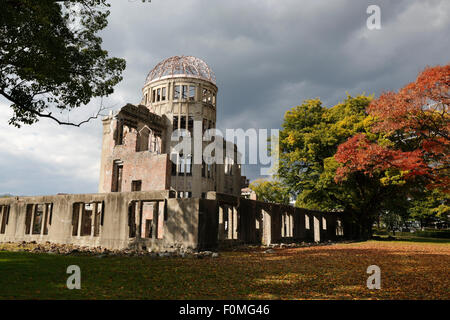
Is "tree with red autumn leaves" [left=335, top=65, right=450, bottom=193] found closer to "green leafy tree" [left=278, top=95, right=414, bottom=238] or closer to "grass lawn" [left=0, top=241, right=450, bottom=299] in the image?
"green leafy tree" [left=278, top=95, right=414, bottom=238]

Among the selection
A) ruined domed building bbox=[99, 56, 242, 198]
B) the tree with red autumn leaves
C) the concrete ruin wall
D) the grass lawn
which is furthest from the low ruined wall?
the tree with red autumn leaves

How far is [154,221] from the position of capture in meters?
15.6

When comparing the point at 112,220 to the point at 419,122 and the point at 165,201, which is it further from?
the point at 419,122

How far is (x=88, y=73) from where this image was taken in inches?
586

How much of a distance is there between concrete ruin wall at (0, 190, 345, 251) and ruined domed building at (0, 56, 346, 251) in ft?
0.16

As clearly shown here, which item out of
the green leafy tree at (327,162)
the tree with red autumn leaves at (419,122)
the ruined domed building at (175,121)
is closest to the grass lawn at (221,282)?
the tree with red autumn leaves at (419,122)

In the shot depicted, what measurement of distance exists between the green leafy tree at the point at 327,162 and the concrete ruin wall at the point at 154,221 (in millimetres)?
2574

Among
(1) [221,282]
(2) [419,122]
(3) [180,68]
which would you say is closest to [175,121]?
(3) [180,68]

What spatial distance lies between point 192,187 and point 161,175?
31.0 ft

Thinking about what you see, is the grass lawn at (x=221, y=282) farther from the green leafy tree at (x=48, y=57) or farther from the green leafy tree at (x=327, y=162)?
the green leafy tree at (x=327, y=162)

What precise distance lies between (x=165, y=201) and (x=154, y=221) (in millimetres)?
1234

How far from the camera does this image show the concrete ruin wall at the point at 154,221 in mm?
14695
